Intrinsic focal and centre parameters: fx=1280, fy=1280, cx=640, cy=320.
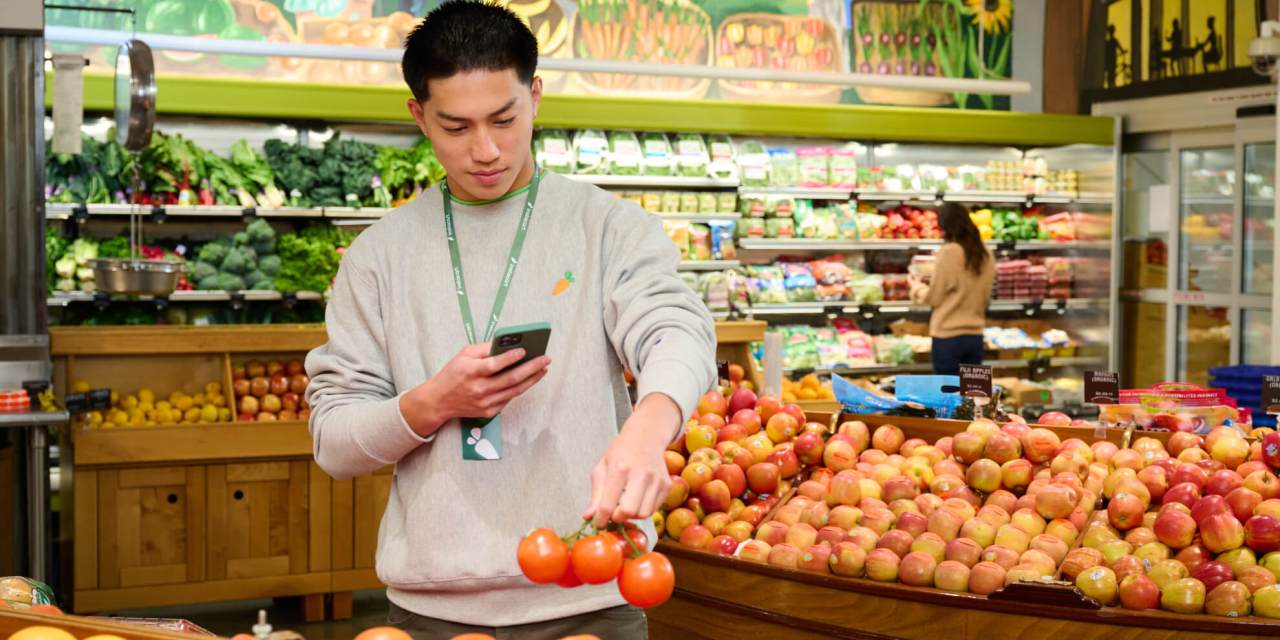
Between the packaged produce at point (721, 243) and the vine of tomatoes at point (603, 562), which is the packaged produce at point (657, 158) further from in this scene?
the vine of tomatoes at point (603, 562)

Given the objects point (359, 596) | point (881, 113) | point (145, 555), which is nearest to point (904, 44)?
point (881, 113)

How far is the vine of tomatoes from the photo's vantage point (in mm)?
1461

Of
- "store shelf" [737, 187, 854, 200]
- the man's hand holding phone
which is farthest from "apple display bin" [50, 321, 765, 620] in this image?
the man's hand holding phone

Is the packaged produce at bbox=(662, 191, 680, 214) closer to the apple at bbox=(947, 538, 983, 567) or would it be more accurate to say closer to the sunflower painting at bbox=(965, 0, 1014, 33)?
the sunflower painting at bbox=(965, 0, 1014, 33)

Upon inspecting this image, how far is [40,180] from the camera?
5.36 meters

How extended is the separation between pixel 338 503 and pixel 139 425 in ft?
2.93

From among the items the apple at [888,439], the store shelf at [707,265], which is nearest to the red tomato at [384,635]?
the apple at [888,439]

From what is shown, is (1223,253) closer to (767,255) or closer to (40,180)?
(767,255)

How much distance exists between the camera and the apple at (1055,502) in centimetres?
314

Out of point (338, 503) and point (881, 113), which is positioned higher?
point (881, 113)

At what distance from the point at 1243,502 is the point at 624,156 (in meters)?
5.78

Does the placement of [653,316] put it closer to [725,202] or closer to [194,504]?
[194,504]

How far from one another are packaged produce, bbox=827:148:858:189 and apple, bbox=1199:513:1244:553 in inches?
247

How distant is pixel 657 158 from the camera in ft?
27.7
